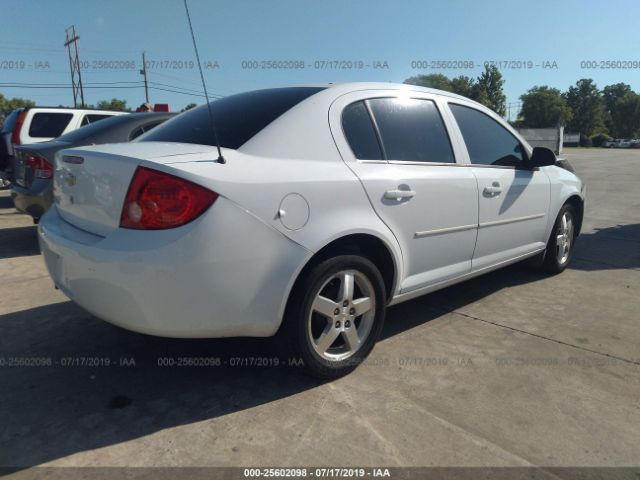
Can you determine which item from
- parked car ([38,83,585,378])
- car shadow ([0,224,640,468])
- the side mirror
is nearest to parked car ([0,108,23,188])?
car shadow ([0,224,640,468])

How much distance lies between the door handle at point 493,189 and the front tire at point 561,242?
126cm

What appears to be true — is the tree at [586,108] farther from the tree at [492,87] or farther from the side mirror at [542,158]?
the side mirror at [542,158]

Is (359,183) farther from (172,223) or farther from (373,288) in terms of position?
(172,223)

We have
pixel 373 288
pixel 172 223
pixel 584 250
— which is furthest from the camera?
pixel 584 250

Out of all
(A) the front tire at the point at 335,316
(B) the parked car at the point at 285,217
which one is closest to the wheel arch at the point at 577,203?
Answer: (B) the parked car at the point at 285,217

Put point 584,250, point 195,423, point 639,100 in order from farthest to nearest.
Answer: point 639,100 < point 584,250 < point 195,423

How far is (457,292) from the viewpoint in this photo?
431 centimetres

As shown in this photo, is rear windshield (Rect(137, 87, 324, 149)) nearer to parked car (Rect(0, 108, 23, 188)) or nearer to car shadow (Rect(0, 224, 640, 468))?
car shadow (Rect(0, 224, 640, 468))

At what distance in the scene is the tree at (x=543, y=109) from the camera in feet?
287

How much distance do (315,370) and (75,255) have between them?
1.33m

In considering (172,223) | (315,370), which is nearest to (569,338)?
(315,370)

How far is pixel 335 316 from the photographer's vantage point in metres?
2.67

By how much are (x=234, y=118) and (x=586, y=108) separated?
10980 centimetres

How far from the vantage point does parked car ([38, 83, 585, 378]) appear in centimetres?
215
